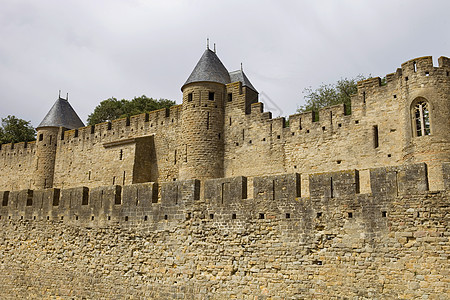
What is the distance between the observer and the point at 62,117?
31609 mm

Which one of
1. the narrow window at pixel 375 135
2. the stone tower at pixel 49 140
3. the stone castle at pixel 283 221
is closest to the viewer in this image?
the stone castle at pixel 283 221

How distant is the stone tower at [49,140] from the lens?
3047cm

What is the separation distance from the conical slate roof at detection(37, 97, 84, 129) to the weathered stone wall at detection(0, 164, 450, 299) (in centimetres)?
1881

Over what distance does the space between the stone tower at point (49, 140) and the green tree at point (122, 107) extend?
711 cm

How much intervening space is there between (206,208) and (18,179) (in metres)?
26.0

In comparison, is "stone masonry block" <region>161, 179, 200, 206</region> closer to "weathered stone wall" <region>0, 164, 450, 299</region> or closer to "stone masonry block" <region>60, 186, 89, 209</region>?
"weathered stone wall" <region>0, 164, 450, 299</region>

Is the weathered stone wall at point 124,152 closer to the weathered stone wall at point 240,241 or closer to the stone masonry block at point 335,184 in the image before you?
the weathered stone wall at point 240,241

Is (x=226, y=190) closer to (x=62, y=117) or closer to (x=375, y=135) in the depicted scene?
(x=375, y=135)

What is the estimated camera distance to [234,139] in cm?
2327

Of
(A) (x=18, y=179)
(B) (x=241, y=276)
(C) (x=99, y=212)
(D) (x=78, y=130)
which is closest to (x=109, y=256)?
(C) (x=99, y=212)

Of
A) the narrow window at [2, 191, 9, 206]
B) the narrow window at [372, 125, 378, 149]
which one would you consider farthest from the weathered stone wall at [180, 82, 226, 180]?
the narrow window at [2, 191, 9, 206]

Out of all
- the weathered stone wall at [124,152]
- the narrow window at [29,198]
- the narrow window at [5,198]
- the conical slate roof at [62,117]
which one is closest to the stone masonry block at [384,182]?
the narrow window at [29,198]

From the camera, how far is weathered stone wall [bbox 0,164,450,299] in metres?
8.05

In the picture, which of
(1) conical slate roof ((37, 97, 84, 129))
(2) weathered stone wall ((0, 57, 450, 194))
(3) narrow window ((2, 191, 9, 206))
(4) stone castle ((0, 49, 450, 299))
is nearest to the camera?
(4) stone castle ((0, 49, 450, 299))
